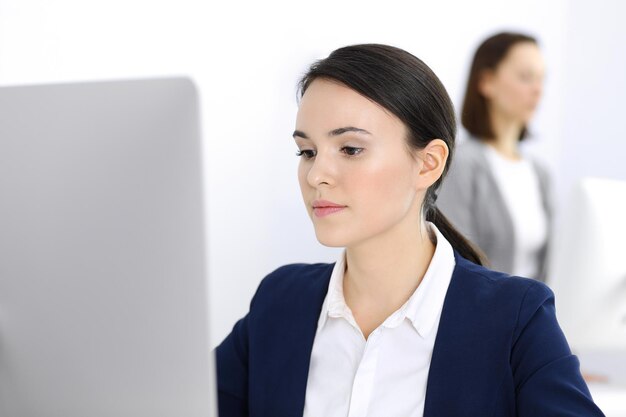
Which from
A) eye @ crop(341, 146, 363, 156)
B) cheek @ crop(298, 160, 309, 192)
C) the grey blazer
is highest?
eye @ crop(341, 146, 363, 156)

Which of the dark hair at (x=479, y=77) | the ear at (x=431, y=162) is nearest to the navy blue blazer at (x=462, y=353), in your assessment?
the ear at (x=431, y=162)

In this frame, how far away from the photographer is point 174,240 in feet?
2.79

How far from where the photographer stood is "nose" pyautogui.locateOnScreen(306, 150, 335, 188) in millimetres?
1502

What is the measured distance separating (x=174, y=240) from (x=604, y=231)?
1.23 metres

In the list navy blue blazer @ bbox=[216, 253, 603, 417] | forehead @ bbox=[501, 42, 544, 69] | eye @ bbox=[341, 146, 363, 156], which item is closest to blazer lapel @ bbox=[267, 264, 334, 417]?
navy blue blazer @ bbox=[216, 253, 603, 417]

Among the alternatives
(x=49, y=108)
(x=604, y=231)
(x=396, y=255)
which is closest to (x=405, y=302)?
(x=396, y=255)

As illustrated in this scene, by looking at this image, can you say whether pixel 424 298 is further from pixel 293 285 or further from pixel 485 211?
pixel 485 211

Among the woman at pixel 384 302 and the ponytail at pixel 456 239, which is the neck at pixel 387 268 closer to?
the woman at pixel 384 302

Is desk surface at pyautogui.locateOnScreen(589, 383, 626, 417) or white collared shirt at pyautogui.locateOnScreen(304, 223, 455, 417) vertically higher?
white collared shirt at pyautogui.locateOnScreen(304, 223, 455, 417)

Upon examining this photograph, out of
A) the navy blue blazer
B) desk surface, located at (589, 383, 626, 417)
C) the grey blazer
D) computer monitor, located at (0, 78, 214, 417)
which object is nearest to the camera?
computer monitor, located at (0, 78, 214, 417)

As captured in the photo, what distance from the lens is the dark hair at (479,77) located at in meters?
3.38

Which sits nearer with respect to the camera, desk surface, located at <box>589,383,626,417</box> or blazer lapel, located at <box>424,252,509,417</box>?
blazer lapel, located at <box>424,252,509,417</box>

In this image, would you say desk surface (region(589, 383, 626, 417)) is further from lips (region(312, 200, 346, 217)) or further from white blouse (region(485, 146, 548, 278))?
white blouse (region(485, 146, 548, 278))

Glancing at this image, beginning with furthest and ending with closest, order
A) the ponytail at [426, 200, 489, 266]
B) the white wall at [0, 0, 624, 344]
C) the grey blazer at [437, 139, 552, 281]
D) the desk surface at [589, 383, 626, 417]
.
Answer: the grey blazer at [437, 139, 552, 281], the white wall at [0, 0, 624, 344], the desk surface at [589, 383, 626, 417], the ponytail at [426, 200, 489, 266]
